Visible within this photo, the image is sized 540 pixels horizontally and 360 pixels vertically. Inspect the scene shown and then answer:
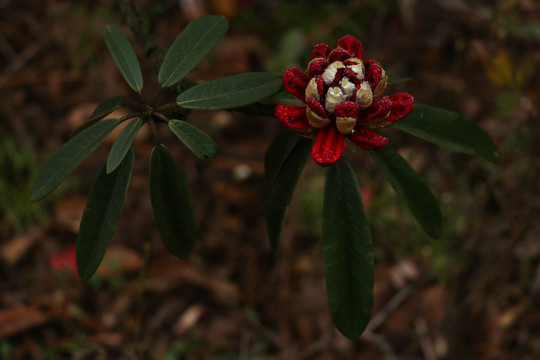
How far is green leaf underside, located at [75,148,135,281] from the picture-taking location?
0.92 meters

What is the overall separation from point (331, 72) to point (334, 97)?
5cm

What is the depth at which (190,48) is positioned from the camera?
1004mm

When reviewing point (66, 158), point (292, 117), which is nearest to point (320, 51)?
point (292, 117)

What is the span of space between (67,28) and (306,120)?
2536mm

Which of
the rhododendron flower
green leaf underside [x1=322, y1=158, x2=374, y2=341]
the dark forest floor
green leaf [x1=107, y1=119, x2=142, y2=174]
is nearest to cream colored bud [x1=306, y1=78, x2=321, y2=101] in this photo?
the rhododendron flower

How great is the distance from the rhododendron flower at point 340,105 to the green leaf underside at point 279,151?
11cm

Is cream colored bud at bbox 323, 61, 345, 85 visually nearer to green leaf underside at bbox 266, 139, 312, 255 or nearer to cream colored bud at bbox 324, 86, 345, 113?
Result: cream colored bud at bbox 324, 86, 345, 113

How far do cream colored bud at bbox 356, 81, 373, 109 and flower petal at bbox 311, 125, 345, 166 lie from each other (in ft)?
0.24

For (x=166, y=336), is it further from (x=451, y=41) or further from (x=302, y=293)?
(x=451, y=41)

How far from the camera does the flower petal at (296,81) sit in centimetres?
89

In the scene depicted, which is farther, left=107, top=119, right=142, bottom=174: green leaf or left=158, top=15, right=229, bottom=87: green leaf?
left=158, top=15, right=229, bottom=87: green leaf

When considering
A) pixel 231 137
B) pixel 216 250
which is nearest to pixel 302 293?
pixel 216 250

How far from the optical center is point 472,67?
294cm

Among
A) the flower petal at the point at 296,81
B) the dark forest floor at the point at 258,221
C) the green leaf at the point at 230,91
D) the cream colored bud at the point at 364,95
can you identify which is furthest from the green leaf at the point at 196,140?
the dark forest floor at the point at 258,221
